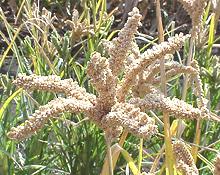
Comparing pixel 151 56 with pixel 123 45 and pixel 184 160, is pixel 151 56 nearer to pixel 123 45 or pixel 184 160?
→ pixel 123 45

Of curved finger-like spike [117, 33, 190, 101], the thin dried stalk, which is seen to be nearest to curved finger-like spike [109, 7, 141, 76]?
curved finger-like spike [117, 33, 190, 101]

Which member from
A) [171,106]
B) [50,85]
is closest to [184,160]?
[171,106]

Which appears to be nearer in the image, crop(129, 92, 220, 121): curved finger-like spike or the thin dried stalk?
crop(129, 92, 220, 121): curved finger-like spike

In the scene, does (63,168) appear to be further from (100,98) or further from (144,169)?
(100,98)

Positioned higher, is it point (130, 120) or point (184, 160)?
point (130, 120)

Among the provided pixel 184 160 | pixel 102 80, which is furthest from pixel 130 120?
pixel 184 160

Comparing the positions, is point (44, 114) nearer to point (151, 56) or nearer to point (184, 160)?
point (151, 56)

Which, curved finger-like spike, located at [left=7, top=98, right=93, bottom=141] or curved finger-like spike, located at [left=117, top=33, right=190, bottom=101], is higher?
curved finger-like spike, located at [left=117, top=33, right=190, bottom=101]

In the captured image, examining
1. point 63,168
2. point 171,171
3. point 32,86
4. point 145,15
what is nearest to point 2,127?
point 63,168

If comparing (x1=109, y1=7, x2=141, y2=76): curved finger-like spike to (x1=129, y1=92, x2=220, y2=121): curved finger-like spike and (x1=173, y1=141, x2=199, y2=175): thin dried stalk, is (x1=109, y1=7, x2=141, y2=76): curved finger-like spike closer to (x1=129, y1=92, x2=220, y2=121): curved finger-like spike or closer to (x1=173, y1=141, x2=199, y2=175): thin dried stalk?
(x1=129, y1=92, x2=220, y2=121): curved finger-like spike

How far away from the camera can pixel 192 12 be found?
115 centimetres

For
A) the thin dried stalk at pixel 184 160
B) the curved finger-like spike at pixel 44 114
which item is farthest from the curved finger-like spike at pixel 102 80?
the thin dried stalk at pixel 184 160

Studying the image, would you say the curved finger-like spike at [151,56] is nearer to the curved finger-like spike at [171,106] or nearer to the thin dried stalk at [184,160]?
the curved finger-like spike at [171,106]

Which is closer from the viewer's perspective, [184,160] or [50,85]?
[50,85]
